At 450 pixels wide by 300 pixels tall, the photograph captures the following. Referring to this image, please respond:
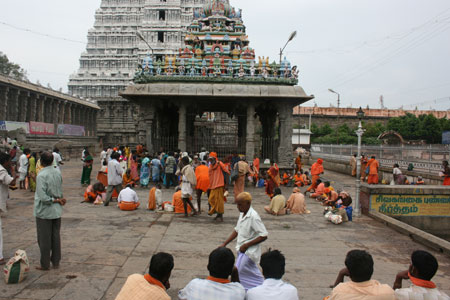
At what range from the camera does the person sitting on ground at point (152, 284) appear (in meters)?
2.68

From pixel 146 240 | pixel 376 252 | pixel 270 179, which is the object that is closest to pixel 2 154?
pixel 146 240

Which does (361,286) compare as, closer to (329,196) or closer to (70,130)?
(329,196)

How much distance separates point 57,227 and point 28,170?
8.16 metres

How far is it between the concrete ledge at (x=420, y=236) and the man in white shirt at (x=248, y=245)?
445cm

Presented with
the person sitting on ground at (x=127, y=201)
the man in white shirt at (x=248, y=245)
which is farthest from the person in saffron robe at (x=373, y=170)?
the man in white shirt at (x=248, y=245)

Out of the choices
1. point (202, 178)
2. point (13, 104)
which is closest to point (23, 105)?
point (13, 104)

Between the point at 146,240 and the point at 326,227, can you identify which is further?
the point at 326,227

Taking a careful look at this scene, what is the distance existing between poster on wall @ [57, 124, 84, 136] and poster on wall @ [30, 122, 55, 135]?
183 cm

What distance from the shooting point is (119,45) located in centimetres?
5538

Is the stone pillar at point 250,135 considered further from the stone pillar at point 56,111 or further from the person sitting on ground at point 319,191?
the stone pillar at point 56,111

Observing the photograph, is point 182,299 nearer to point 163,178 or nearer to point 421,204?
point 421,204

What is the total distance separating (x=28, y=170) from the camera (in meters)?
11.9

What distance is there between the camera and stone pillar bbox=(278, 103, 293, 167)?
15.7m

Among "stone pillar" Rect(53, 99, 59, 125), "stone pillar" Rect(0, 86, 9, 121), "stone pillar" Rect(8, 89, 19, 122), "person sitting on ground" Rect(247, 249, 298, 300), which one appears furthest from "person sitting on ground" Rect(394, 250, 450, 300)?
"stone pillar" Rect(53, 99, 59, 125)
